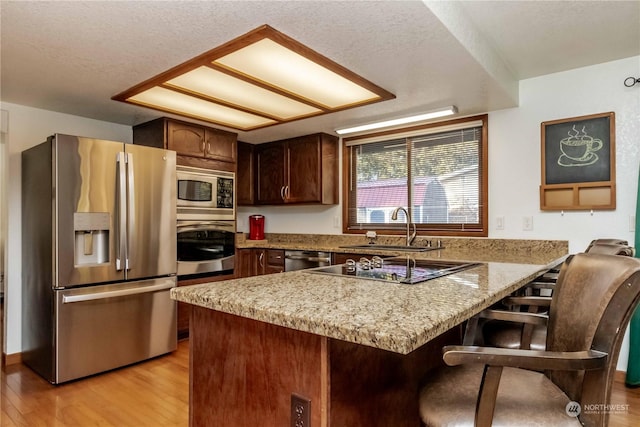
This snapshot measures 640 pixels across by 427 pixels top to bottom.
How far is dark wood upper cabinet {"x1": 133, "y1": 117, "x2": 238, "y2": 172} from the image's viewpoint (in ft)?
11.2

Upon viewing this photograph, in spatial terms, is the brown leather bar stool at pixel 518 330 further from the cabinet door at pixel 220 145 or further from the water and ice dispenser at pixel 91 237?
the cabinet door at pixel 220 145

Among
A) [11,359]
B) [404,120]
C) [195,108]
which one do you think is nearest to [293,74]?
[195,108]

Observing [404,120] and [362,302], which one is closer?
[362,302]

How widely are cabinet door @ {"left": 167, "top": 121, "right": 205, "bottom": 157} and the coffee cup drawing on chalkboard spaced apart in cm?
308

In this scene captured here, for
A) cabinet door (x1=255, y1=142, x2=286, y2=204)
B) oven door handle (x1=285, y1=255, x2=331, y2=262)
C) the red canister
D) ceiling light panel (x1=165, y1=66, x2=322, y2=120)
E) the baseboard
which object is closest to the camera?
ceiling light panel (x1=165, y1=66, x2=322, y2=120)

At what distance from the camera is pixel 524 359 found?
33.4 inches

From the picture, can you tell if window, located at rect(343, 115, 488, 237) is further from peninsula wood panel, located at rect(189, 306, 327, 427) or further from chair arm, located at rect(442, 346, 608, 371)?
peninsula wood panel, located at rect(189, 306, 327, 427)

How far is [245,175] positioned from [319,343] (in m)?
3.75

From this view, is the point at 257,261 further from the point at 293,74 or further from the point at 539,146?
the point at 539,146

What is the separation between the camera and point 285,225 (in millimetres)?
4730

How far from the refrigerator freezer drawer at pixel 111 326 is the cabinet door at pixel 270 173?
1.58 m

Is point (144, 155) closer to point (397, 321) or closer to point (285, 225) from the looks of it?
point (285, 225)

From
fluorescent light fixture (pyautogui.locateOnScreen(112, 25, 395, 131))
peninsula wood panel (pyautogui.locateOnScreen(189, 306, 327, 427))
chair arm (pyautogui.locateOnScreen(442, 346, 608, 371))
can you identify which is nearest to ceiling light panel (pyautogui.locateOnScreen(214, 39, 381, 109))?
fluorescent light fixture (pyautogui.locateOnScreen(112, 25, 395, 131))
